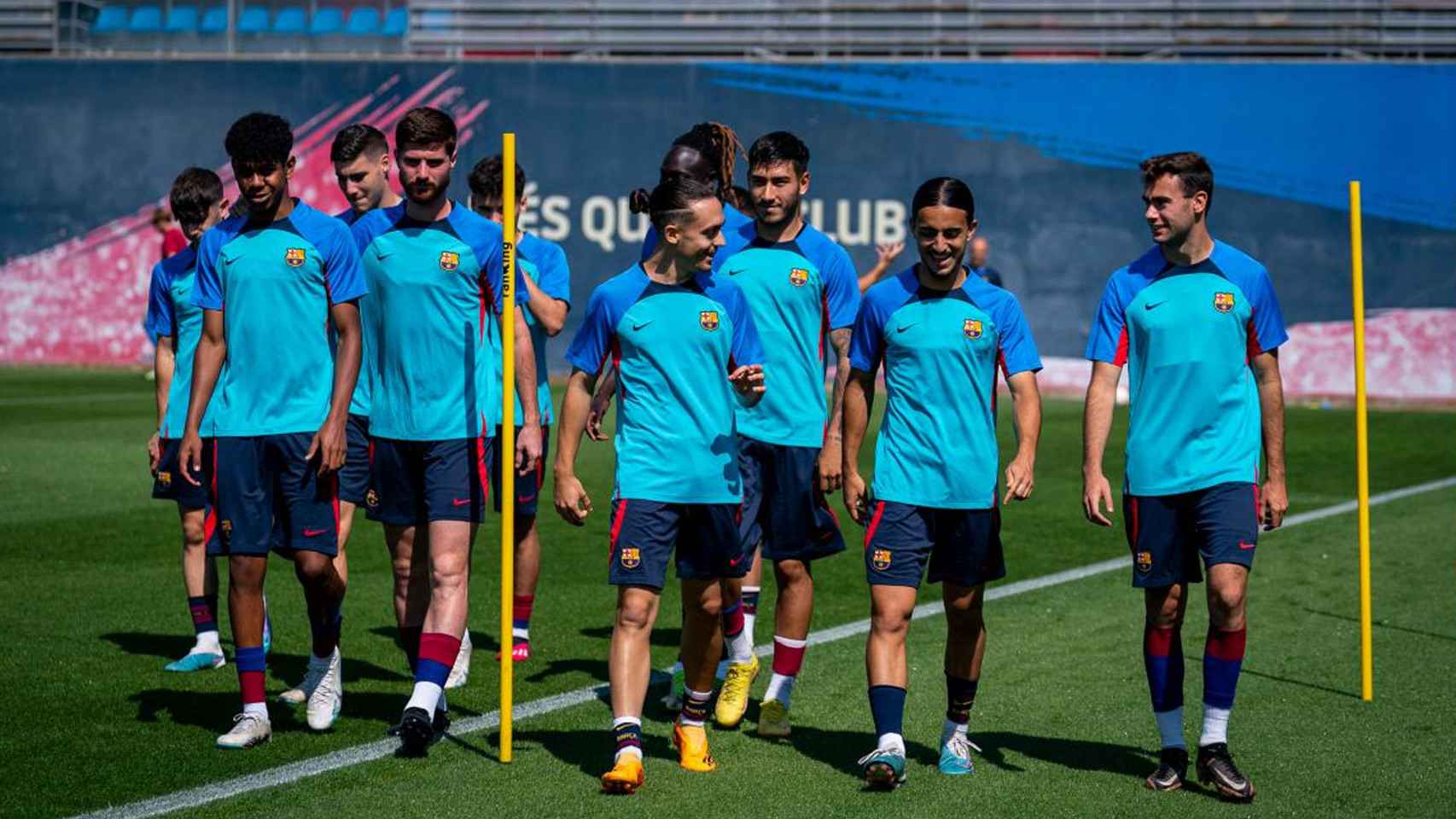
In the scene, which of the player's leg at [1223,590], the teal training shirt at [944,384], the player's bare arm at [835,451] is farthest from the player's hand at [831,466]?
the player's leg at [1223,590]

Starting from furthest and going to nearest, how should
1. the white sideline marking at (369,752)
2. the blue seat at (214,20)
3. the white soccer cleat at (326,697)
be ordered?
1. the blue seat at (214,20)
2. the white soccer cleat at (326,697)
3. the white sideline marking at (369,752)

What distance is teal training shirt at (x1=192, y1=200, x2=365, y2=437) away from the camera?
6.54m

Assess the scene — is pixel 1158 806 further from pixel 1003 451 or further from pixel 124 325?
pixel 124 325

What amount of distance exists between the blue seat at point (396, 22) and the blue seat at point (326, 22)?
2.31 ft

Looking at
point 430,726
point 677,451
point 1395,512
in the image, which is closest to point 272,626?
point 430,726

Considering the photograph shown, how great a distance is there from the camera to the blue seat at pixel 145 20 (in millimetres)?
29484

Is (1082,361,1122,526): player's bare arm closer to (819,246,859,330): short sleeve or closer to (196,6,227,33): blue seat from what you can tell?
(819,246,859,330): short sleeve

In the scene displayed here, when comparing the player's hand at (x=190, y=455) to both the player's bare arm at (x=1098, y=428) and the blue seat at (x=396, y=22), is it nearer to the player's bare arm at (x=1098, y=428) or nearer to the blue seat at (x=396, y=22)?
the player's bare arm at (x=1098, y=428)

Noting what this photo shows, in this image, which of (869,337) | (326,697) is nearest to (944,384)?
(869,337)

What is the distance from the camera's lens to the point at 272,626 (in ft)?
29.6

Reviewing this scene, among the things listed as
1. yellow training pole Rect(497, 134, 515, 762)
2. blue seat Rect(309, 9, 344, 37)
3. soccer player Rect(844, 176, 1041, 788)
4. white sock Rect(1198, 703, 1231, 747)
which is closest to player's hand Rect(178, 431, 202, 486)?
yellow training pole Rect(497, 134, 515, 762)

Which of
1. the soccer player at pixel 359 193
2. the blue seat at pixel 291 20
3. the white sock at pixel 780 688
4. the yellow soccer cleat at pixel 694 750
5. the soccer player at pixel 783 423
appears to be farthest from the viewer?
the blue seat at pixel 291 20

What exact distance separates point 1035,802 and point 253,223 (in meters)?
3.34

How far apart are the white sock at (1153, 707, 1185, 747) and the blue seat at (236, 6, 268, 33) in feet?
84.0
